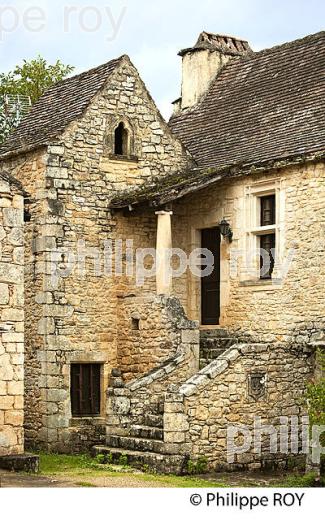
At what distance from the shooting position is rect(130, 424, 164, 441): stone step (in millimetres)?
20094

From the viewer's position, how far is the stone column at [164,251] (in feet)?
74.8

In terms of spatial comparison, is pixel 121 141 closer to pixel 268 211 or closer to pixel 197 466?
pixel 268 211

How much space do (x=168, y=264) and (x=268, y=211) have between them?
2.12 m

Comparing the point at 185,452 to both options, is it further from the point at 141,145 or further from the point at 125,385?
the point at 141,145

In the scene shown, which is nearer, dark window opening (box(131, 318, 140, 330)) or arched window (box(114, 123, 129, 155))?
dark window opening (box(131, 318, 140, 330))

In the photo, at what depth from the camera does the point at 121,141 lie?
2398 centimetres

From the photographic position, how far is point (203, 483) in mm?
18375

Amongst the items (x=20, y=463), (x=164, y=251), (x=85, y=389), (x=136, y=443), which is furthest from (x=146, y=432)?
(x=164, y=251)

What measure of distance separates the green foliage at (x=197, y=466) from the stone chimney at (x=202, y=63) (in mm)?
9986

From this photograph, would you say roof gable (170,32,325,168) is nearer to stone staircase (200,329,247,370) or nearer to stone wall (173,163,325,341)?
stone wall (173,163,325,341)

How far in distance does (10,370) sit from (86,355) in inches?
209

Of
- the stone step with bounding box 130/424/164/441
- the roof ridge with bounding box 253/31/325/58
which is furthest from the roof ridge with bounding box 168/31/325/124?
the stone step with bounding box 130/424/164/441

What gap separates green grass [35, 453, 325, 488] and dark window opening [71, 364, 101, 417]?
7.67ft

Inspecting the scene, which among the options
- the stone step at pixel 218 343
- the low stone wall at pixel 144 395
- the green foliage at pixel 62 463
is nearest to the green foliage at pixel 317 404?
the low stone wall at pixel 144 395
